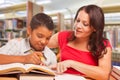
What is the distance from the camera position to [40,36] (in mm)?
1180

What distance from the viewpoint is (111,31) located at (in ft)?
9.51

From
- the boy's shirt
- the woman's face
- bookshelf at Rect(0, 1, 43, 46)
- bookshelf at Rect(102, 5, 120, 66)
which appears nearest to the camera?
the woman's face

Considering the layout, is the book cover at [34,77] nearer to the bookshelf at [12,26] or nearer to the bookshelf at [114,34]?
the bookshelf at [114,34]

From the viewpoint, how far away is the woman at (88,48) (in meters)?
0.97

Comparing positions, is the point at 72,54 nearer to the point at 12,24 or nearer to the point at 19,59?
the point at 19,59

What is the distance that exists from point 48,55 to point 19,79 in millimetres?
630

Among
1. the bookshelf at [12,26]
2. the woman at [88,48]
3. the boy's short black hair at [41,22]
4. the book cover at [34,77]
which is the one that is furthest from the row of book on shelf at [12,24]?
the book cover at [34,77]

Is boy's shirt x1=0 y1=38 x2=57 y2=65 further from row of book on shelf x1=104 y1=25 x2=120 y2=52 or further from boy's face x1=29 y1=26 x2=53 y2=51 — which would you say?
row of book on shelf x1=104 y1=25 x2=120 y2=52

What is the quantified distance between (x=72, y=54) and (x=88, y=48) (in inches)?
4.5

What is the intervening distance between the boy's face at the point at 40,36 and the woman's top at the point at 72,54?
13cm

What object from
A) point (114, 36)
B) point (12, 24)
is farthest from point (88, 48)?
point (12, 24)

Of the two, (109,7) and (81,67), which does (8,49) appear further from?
(109,7)

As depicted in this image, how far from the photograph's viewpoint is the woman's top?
1.12 metres

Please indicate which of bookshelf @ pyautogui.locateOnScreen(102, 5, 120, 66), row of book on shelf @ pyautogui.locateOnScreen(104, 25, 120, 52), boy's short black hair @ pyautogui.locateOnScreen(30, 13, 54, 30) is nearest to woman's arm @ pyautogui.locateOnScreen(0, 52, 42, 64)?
boy's short black hair @ pyautogui.locateOnScreen(30, 13, 54, 30)
